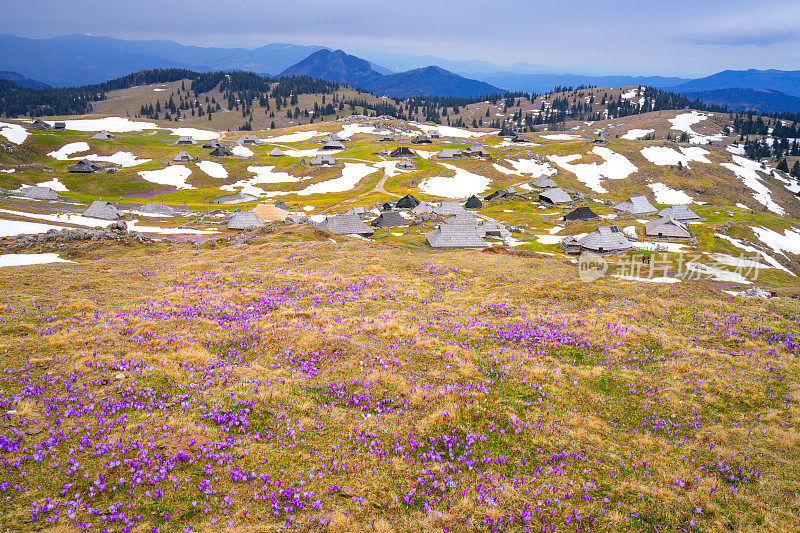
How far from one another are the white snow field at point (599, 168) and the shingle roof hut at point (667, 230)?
2462 inches

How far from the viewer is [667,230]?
7975cm

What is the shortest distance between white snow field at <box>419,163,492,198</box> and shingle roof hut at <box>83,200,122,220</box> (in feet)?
267

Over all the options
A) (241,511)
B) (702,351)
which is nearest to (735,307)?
(702,351)

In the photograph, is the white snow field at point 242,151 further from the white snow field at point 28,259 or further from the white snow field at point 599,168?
the white snow field at point 28,259

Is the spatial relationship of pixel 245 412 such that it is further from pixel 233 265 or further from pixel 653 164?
pixel 653 164

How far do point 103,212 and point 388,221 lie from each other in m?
57.2

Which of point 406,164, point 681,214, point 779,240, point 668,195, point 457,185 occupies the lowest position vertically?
point 779,240

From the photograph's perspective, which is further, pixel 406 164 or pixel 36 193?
pixel 406 164

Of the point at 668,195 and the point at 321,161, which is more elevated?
the point at 321,161

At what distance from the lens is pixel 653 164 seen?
156 meters

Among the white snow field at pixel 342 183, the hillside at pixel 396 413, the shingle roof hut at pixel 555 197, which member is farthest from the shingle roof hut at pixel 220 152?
the hillside at pixel 396 413

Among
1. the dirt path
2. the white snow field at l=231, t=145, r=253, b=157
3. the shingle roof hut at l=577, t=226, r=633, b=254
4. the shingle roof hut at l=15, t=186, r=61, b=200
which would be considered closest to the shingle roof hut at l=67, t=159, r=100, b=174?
the shingle roof hut at l=15, t=186, r=61, b=200

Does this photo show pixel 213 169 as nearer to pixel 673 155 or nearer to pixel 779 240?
pixel 779 240

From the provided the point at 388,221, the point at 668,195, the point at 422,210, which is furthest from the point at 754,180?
the point at 388,221
